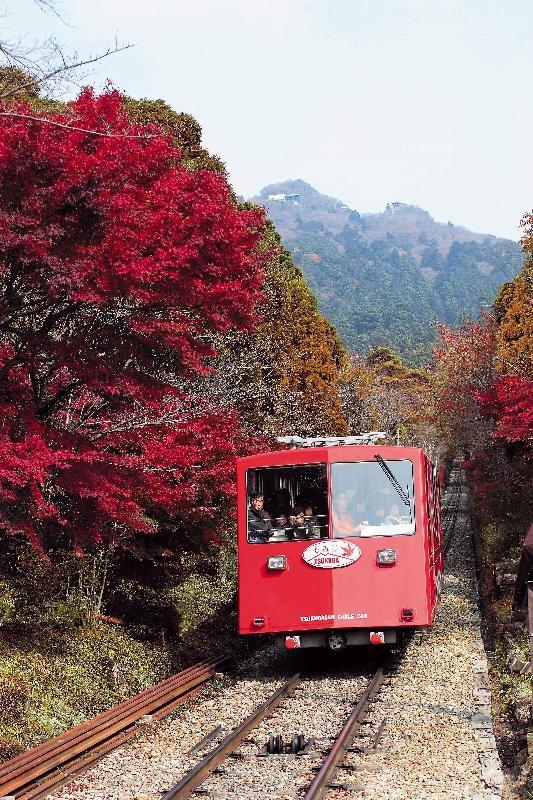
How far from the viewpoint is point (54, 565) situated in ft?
49.8

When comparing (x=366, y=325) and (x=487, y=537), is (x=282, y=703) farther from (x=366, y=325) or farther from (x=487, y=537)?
(x=366, y=325)

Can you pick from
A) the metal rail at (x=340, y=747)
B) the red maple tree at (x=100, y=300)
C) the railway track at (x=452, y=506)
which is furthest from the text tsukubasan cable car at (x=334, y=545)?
the railway track at (x=452, y=506)

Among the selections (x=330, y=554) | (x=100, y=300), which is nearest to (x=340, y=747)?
(x=330, y=554)

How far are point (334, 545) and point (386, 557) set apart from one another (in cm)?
69

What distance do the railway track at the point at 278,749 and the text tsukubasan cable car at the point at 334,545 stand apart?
42.5 inches

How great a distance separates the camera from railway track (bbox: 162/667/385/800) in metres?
7.61

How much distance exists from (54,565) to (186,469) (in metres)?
2.73

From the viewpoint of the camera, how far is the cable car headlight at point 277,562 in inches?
504

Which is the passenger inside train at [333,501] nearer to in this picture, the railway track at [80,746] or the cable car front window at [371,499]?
the cable car front window at [371,499]

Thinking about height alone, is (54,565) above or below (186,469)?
below

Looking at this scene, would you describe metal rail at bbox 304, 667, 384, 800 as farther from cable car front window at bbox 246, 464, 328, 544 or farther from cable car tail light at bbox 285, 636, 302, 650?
cable car front window at bbox 246, 464, 328, 544

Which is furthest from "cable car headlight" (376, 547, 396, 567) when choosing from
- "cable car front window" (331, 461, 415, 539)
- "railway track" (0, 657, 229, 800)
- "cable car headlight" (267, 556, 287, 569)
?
"railway track" (0, 657, 229, 800)

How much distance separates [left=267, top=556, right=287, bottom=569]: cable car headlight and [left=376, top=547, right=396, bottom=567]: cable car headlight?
122 cm

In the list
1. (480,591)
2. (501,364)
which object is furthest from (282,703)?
(501,364)
